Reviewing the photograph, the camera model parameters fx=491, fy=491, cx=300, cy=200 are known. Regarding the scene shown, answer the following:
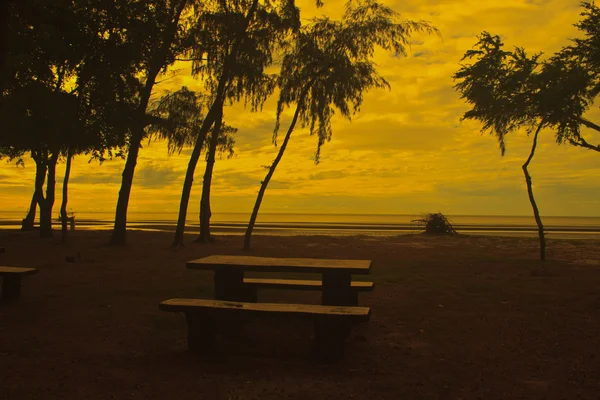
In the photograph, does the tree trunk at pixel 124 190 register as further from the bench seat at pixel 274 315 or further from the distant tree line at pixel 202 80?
the bench seat at pixel 274 315

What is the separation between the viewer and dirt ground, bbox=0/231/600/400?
14.6 ft

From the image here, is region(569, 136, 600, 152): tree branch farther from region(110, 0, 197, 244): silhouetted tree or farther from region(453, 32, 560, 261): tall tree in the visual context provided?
region(110, 0, 197, 244): silhouetted tree

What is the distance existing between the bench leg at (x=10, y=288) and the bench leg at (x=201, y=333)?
4104 millimetres

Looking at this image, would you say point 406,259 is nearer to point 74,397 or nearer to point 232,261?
point 232,261

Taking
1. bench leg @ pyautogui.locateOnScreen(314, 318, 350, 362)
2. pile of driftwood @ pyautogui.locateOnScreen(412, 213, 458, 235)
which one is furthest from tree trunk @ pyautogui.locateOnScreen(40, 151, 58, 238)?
pile of driftwood @ pyautogui.locateOnScreen(412, 213, 458, 235)

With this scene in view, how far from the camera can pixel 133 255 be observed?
16.3m

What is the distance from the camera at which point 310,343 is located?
601 centimetres

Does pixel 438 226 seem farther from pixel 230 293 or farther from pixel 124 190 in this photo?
pixel 230 293

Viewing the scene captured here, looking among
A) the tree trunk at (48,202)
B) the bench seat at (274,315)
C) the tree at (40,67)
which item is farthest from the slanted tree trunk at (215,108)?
the bench seat at (274,315)

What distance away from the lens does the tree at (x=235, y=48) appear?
1939 centimetres

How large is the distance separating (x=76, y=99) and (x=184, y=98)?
19.9 feet

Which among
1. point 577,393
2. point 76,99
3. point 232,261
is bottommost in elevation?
point 577,393

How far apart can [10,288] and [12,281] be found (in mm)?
125

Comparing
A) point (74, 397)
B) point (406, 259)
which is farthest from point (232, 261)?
point (406, 259)
